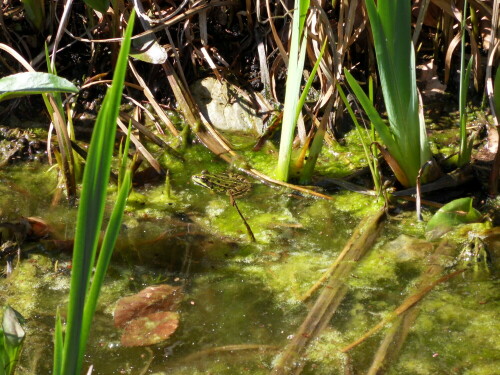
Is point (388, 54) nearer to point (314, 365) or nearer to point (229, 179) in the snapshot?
point (229, 179)

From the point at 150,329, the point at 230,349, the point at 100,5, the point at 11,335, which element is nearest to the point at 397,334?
the point at 230,349

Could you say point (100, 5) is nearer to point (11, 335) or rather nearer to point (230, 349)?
point (230, 349)

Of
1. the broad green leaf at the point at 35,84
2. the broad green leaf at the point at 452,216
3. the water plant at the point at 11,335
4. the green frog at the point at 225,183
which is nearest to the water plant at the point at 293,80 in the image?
the green frog at the point at 225,183

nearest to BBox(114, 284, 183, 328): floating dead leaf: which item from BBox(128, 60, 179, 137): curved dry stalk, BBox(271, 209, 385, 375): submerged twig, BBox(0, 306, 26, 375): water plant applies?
BBox(271, 209, 385, 375): submerged twig

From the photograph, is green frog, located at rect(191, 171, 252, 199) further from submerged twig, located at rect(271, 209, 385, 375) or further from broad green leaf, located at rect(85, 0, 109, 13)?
broad green leaf, located at rect(85, 0, 109, 13)

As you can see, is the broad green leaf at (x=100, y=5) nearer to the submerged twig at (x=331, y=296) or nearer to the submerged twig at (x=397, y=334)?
the submerged twig at (x=331, y=296)
